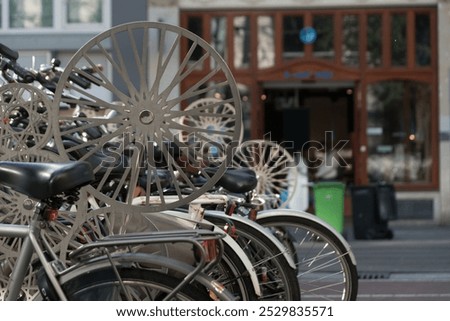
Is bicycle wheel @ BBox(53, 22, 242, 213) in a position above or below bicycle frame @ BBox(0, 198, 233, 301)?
above

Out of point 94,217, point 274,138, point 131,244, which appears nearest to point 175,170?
point 94,217

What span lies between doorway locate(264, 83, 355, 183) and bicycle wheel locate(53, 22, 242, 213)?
914 centimetres

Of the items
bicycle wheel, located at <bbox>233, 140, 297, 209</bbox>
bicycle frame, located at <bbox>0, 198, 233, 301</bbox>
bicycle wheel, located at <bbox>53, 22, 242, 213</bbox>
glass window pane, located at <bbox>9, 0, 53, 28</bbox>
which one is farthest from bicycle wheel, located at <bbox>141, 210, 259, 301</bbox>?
bicycle wheel, located at <bbox>233, 140, 297, 209</bbox>

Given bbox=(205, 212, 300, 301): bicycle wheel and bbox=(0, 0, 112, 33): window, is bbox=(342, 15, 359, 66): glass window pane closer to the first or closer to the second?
bbox=(0, 0, 112, 33): window

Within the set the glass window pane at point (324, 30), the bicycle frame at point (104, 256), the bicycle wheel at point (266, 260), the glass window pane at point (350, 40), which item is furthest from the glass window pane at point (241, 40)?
the bicycle frame at point (104, 256)

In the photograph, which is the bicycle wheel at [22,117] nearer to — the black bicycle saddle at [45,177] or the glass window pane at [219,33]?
the black bicycle saddle at [45,177]

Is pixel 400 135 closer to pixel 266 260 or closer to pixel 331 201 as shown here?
pixel 331 201

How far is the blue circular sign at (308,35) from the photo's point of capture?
13016 mm

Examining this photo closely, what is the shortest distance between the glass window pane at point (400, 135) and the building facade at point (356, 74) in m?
0.01

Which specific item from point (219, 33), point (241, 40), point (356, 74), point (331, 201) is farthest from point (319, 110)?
point (331, 201)

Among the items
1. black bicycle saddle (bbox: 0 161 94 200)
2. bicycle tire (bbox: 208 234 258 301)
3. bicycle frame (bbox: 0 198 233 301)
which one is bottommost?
bicycle tire (bbox: 208 234 258 301)

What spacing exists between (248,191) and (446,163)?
31.8ft

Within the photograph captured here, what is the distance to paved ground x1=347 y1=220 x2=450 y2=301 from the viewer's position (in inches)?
245

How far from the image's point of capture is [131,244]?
2686 mm
